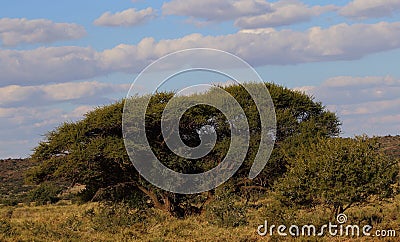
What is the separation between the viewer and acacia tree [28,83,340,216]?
3079cm

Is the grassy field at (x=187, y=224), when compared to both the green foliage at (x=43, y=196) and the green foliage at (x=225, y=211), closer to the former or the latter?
the green foliage at (x=225, y=211)

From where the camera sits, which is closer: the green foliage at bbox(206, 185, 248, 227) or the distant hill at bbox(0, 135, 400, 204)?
the green foliage at bbox(206, 185, 248, 227)

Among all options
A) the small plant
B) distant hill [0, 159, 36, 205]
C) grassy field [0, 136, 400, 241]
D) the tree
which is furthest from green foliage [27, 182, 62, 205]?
the tree

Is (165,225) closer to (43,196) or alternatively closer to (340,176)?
(340,176)

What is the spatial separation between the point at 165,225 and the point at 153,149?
16.1 feet

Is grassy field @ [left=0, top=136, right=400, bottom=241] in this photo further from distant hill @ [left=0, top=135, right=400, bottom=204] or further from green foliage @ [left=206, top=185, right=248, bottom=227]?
distant hill @ [left=0, top=135, right=400, bottom=204]

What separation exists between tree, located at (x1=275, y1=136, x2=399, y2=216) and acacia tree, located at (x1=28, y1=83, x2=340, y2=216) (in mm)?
6698

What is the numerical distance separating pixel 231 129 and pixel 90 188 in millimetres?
7804

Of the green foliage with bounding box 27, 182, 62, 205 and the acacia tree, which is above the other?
the acacia tree

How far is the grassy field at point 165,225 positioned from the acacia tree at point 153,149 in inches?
62.5

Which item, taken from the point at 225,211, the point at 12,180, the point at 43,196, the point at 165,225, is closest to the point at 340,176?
the point at 225,211

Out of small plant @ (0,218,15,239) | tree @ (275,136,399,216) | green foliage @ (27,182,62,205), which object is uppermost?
tree @ (275,136,399,216)

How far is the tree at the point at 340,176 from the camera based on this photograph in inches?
933

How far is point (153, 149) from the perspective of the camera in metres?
31.4
